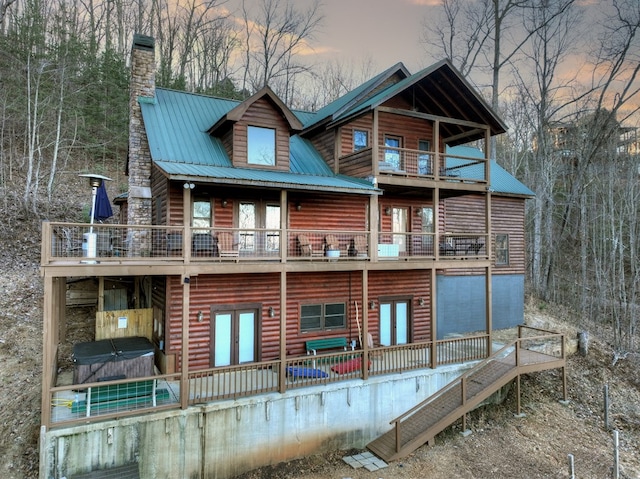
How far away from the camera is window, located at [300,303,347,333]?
14.0 metres

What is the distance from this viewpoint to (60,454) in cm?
824

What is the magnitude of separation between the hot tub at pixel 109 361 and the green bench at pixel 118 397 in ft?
0.90

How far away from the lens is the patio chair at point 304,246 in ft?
42.9

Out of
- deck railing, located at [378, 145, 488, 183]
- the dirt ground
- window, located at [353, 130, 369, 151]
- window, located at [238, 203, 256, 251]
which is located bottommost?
the dirt ground

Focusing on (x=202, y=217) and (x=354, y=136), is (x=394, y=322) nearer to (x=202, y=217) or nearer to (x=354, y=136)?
(x=354, y=136)

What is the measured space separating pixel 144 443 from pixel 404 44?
30581 mm

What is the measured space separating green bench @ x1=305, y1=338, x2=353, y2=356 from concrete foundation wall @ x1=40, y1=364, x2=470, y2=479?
2.25 meters

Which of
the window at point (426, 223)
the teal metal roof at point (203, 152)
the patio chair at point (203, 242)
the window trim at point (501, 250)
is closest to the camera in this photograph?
the teal metal roof at point (203, 152)

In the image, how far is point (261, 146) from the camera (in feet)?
44.6

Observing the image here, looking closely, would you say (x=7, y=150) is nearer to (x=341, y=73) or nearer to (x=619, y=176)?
(x=341, y=73)

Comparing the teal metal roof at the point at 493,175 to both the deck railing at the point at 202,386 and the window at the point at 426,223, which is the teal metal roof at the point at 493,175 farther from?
the deck railing at the point at 202,386

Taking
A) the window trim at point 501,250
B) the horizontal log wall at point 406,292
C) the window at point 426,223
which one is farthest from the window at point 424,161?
the window trim at point 501,250

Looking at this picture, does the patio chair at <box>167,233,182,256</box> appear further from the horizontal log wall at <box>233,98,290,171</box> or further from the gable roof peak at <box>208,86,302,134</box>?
the gable roof peak at <box>208,86,302,134</box>

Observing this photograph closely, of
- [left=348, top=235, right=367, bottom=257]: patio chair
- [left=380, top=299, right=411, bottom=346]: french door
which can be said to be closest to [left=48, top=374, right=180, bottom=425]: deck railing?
[left=348, top=235, right=367, bottom=257]: patio chair
